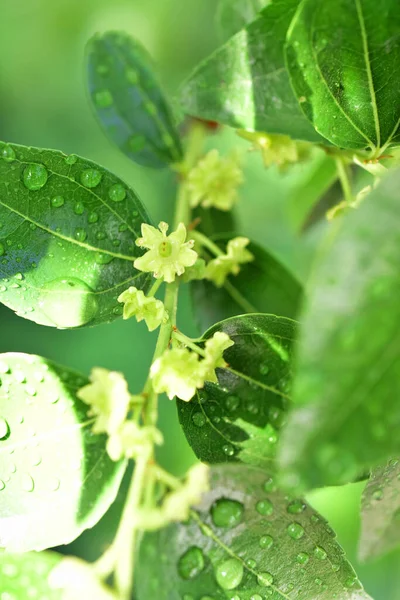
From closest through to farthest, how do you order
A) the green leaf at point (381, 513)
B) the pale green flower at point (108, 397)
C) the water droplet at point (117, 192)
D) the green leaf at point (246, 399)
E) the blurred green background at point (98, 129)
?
1. the green leaf at point (381, 513)
2. the pale green flower at point (108, 397)
3. the green leaf at point (246, 399)
4. the water droplet at point (117, 192)
5. the blurred green background at point (98, 129)

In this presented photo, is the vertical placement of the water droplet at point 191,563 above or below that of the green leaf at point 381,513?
below

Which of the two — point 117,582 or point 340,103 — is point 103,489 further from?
point 340,103

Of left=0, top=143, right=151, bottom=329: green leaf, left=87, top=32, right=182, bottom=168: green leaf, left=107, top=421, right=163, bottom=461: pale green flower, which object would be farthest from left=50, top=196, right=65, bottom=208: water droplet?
left=87, top=32, right=182, bottom=168: green leaf

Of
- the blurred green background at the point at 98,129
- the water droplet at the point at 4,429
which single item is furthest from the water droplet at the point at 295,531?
the blurred green background at the point at 98,129

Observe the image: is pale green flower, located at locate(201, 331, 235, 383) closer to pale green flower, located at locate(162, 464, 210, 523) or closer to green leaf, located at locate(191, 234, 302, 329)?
pale green flower, located at locate(162, 464, 210, 523)

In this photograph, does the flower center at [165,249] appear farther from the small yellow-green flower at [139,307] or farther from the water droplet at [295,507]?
the water droplet at [295,507]

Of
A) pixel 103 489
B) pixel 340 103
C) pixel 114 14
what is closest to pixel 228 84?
pixel 340 103
